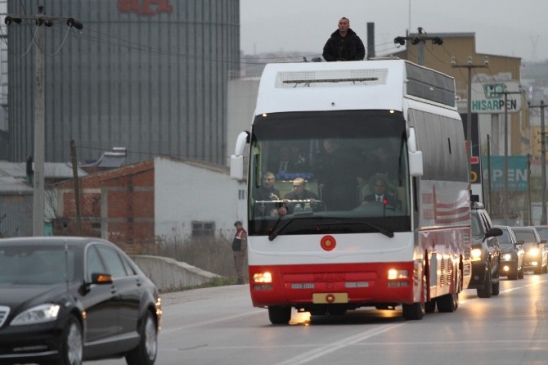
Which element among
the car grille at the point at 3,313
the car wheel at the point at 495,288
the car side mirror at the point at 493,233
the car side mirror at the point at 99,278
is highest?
the car side mirror at the point at 493,233

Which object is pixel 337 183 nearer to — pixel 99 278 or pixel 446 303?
pixel 446 303

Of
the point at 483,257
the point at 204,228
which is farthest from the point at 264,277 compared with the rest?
the point at 204,228

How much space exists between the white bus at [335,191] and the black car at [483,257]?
27.5ft

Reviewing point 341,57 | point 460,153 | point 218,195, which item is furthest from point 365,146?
point 218,195

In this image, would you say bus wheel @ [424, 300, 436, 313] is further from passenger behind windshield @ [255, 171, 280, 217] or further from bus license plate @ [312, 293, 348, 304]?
passenger behind windshield @ [255, 171, 280, 217]

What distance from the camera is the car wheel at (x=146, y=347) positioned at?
15.5 metres

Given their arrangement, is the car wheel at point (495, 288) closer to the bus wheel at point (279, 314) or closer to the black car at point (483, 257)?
the black car at point (483, 257)

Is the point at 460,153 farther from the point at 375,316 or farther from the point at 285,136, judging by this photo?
the point at 285,136

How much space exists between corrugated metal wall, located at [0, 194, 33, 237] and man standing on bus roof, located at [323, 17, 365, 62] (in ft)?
189

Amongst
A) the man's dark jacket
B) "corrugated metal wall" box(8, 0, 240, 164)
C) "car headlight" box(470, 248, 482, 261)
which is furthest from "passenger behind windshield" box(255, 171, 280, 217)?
"corrugated metal wall" box(8, 0, 240, 164)

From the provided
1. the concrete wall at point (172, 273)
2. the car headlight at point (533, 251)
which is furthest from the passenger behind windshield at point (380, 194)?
the car headlight at point (533, 251)

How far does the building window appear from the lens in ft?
281

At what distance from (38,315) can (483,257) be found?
1899 cm

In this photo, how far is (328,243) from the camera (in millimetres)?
21859
